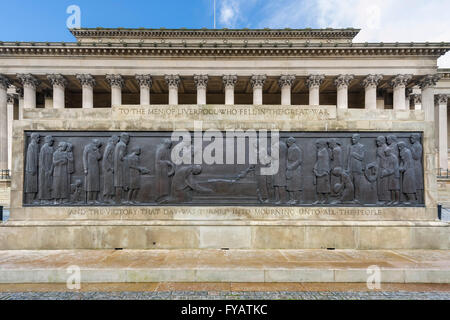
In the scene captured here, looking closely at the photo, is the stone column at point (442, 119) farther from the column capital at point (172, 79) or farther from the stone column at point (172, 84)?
the column capital at point (172, 79)

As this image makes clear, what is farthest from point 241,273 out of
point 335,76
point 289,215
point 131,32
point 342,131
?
point 131,32

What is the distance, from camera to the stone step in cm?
471

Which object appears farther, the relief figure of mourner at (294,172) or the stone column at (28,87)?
the stone column at (28,87)

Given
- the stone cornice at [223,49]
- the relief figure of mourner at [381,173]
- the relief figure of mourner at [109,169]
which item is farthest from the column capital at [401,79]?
the relief figure of mourner at [109,169]

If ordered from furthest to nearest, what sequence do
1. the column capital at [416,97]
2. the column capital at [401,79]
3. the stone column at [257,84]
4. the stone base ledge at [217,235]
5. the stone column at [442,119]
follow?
the stone column at [442,119] < the column capital at [416,97] < the stone column at [257,84] < the column capital at [401,79] < the stone base ledge at [217,235]

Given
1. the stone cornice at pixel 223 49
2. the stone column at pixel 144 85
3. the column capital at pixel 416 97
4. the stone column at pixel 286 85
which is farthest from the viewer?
the column capital at pixel 416 97

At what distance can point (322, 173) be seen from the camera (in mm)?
6648

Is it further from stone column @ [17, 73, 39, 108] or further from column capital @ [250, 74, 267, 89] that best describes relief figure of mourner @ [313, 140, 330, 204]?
stone column @ [17, 73, 39, 108]

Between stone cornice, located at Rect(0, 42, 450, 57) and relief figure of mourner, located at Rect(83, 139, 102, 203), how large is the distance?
27.2 metres

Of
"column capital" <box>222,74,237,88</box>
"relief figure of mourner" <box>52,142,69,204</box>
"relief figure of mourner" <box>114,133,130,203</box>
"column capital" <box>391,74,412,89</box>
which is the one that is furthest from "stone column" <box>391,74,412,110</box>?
"relief figure of mourner" <box>52,142,69,204</box>

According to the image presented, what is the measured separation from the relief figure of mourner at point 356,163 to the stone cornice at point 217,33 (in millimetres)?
36075

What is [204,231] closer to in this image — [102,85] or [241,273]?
[241,273]

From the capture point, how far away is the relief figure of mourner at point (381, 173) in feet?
21.8

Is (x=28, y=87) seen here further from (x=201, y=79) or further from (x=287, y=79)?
(x=287, y=79)
